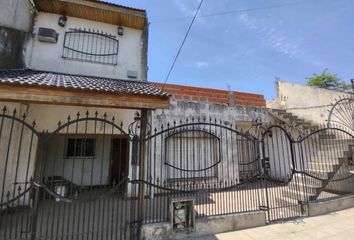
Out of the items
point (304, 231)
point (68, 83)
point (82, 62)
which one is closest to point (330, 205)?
point (304, 231)

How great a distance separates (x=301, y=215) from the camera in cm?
561

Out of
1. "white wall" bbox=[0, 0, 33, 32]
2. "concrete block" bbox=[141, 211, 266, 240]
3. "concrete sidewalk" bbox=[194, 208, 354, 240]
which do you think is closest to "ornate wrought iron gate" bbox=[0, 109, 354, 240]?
"concrete block" bbox=[141, 211, 266, 240]

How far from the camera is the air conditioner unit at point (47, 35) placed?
22.5 feet

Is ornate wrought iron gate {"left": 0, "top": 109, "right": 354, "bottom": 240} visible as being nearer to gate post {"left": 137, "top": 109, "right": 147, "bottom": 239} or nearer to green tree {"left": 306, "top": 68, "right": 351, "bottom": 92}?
gate post {"left": 137, "top": 109, "right": 147, "bottom": 239}

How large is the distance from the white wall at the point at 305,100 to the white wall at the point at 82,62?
865 centimetres

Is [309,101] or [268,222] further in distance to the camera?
[309,101]

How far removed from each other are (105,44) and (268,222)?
7950mm

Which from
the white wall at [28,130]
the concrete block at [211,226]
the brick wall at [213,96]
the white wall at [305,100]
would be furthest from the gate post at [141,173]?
the white wall at [305,100]

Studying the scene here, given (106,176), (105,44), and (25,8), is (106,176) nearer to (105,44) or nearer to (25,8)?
(105,44)

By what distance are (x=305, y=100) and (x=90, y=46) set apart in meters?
10.8

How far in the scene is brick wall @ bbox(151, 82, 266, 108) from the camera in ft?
31.4

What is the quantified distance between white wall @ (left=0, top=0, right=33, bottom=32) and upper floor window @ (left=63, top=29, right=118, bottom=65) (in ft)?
3.97

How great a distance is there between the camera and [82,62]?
727cm

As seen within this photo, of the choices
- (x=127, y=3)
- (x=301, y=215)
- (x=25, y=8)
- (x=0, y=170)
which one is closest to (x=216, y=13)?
(x=127, y=3)
